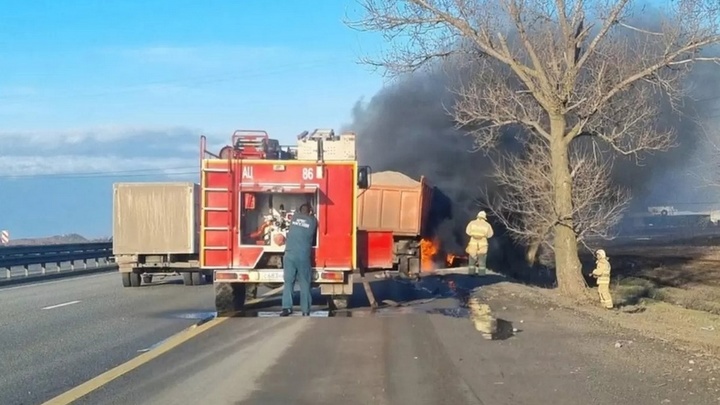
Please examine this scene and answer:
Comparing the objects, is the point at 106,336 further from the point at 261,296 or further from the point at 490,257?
the point at 490,257

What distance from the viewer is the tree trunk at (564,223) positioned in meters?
17.9

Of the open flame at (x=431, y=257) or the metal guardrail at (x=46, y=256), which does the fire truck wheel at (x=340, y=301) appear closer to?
the open flame at (x=431, y=257)

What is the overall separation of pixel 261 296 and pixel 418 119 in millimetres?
17850

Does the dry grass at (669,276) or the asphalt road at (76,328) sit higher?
the asphalt road at (76,328)

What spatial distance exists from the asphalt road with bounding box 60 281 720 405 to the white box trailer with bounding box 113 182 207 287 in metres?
10.7

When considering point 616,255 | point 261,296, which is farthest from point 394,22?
point 616,255

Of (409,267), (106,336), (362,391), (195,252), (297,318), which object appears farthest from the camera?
(195,252)

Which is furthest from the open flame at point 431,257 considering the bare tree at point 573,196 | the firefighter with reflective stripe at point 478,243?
the firefighter with reflective stripe at point 478,243

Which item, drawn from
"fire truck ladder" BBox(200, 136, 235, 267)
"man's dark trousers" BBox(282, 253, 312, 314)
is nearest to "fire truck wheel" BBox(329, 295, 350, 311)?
"man's dark trousers" BBox(282, 253, 312, 314)

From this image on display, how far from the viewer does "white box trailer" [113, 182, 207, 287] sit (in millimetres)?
23406

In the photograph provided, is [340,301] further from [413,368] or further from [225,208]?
[413,368]

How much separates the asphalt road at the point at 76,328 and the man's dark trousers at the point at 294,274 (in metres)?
1.58

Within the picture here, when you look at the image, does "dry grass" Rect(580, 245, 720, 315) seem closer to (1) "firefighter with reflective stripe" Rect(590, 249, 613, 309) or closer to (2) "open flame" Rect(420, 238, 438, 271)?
(1) "firefighter with reflective stripe" Rect(590, 249, 613, 309)

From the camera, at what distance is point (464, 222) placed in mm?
30656
